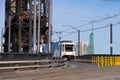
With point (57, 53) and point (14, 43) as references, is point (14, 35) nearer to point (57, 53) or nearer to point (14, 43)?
point (14, 43)

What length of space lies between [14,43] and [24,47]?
3619mm

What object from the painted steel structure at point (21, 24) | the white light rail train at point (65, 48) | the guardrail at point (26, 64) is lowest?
the guardrail at point (26, 64)

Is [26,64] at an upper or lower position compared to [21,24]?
lower

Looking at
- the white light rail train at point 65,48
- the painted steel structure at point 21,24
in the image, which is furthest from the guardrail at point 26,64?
the painted steel structure at point 21,24

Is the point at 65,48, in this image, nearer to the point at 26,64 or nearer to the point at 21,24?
the point at 21,24

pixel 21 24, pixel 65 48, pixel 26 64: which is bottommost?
pixel 26 64

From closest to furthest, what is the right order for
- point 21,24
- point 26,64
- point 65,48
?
point 26,64
point 65,48
point 21,24

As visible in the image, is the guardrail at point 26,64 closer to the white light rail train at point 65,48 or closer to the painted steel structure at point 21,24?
the white light rail train at point 65,48

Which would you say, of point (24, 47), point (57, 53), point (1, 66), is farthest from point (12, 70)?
point (24, 47)

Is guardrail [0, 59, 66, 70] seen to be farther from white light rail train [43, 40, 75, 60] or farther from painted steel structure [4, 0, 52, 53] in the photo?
painted steel structure [4, 0, 52, 53]

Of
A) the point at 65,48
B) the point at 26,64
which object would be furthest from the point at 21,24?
the point at 26,64

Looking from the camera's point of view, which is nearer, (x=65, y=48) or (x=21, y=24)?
(x=65, y=48)

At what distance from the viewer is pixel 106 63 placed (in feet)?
160

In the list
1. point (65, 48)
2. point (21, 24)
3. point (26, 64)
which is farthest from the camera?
point (21, 24)
